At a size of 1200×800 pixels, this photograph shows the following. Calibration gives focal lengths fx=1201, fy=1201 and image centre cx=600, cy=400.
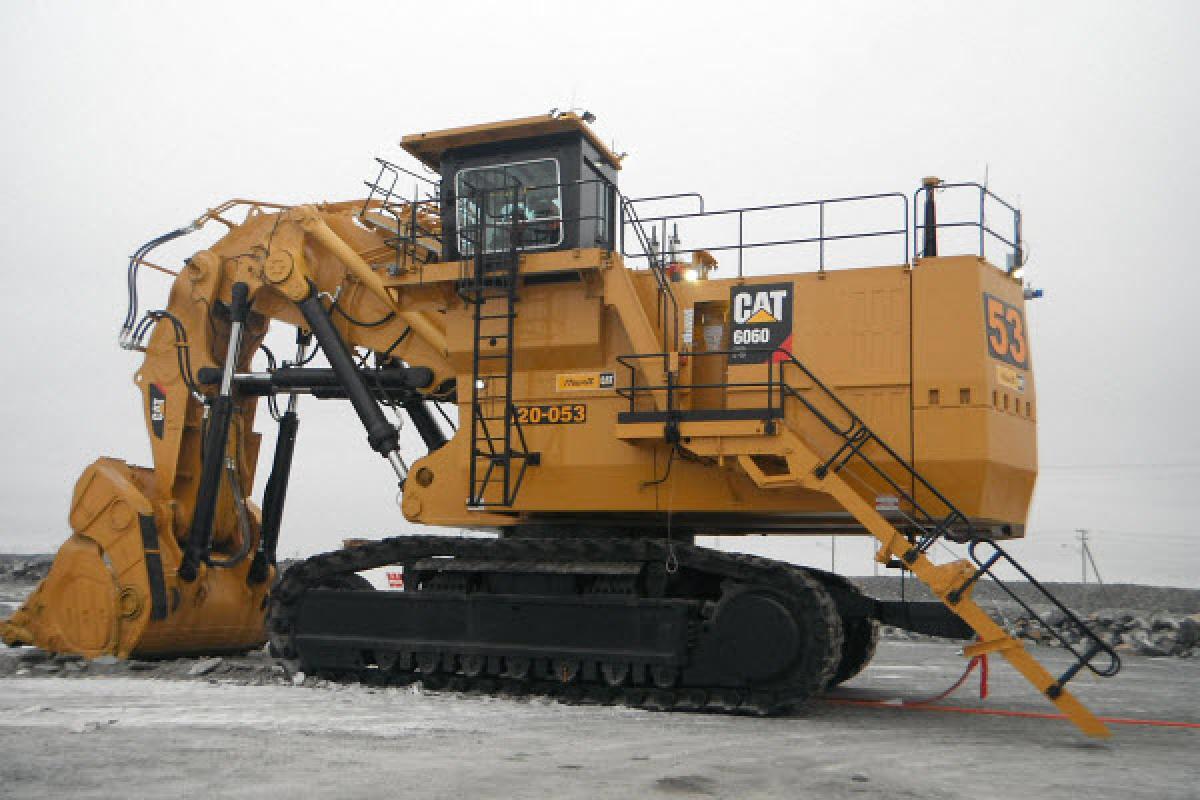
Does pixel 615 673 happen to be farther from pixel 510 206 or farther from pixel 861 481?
pixel 510 206

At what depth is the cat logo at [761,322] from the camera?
11750 millimetres

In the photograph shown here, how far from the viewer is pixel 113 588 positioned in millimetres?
14016

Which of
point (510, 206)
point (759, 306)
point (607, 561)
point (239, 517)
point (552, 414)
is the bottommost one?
point (607, 561)

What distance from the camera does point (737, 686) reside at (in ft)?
36.4

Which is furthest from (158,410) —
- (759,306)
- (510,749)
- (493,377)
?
(510,749)

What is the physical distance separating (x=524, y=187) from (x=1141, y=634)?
16.1 meters

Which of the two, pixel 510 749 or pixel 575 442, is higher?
pixel 575 442

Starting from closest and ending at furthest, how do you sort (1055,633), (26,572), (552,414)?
(1055,633) → (552,414) → (26,572)

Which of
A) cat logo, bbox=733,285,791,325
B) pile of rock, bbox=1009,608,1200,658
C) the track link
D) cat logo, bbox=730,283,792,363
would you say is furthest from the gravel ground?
pile of rock, bbox=1009,608,1200,658

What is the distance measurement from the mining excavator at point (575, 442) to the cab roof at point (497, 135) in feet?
0.11

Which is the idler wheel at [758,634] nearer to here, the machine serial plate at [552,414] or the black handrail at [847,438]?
the black handrail at [847,438]

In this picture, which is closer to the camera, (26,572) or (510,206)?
(510,206)

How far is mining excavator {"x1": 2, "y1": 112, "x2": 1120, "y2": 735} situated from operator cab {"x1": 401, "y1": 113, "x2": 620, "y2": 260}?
0.11ft

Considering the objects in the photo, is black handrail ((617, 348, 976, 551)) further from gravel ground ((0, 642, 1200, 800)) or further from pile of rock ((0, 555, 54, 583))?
pile of rock ((0, 555, 54, 583))
